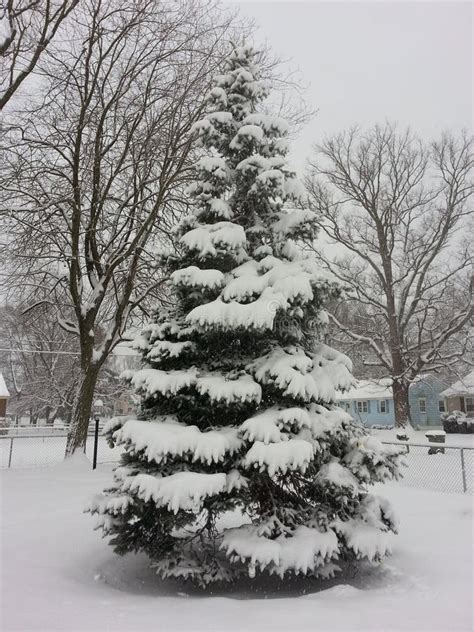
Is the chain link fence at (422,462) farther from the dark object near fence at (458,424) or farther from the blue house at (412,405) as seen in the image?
the blue house at (412,405)

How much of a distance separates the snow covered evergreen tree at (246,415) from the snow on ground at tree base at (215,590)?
340mm

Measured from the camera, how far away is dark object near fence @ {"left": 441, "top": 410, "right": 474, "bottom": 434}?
27.4m

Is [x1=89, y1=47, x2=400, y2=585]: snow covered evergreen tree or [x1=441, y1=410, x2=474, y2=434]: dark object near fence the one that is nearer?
[x1=89, y1=47, x2=400, y2=585]: snow covered evergreen tree

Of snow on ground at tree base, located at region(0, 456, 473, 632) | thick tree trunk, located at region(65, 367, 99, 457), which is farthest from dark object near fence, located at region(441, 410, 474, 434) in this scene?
thick tree trunk, located at region(65, 367, 99, 457)

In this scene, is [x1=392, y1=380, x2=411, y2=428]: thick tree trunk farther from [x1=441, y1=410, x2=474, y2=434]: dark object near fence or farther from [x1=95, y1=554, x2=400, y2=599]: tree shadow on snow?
[x1=95, y1=554, x2=400, y2=599]: tree shadow on snow

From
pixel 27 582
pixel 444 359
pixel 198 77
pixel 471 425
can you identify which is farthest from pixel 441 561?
pixel 471 425

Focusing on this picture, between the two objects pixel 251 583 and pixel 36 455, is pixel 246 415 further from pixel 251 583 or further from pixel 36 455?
pixel 36 455

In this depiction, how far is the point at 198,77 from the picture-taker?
11242 mm

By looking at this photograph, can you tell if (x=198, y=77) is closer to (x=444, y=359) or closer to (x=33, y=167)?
(x=33, y=167)

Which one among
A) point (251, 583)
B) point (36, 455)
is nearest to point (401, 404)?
point (36, 455)

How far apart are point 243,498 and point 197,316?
1881 mm

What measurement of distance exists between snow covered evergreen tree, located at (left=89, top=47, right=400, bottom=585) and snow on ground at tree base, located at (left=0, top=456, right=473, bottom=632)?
0.34m

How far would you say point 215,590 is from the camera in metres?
5.07

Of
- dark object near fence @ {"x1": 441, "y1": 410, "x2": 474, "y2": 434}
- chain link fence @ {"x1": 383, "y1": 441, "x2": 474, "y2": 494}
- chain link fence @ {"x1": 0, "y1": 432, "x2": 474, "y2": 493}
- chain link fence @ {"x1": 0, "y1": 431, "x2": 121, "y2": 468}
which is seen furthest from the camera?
dark object near fence @ {"x1": 441, "y1": 410, "x2": 474, "y2": 434}
